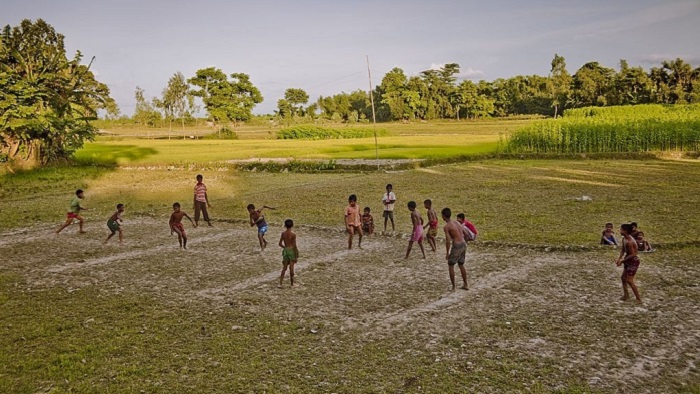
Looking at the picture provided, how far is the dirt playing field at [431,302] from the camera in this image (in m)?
7.52

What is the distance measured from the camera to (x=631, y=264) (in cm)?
972

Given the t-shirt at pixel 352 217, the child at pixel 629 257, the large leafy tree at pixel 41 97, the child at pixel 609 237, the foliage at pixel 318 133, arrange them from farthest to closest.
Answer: the foliage at pixel 318 133 → the large leafy tree at pixel 41 97 → the t-shirt at pixel 352 217 → the child at pixel 609 237 → the child at pixel 629 257

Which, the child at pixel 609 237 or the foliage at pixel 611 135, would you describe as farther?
the foliage at pixel 611 135

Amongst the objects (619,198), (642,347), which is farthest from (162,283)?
(619,198)

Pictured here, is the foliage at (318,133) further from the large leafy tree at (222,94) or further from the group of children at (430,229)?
the group of children at (430,229)

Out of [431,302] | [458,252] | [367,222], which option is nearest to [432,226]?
[367,222]

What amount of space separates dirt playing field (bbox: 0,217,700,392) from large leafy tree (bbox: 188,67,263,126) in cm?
7740

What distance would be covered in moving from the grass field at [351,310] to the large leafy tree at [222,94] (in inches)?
2884

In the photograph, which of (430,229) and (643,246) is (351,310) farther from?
(643,246)

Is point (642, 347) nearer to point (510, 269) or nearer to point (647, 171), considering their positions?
point (510, 269)

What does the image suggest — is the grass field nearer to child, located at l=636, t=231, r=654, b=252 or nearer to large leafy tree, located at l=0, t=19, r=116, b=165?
child, located at l=636, t=231, r=654, b=252

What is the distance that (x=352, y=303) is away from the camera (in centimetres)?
1062

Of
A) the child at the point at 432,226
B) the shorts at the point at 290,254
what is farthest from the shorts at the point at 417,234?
the shorts at the point at 290,254

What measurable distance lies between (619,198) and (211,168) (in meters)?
29.8
